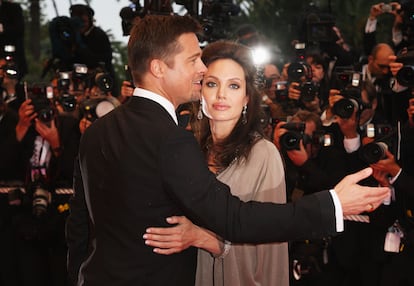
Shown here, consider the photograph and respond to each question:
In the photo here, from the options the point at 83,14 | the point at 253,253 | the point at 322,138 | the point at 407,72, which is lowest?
the point at 253,253

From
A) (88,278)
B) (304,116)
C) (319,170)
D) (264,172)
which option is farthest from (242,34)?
(88,278)

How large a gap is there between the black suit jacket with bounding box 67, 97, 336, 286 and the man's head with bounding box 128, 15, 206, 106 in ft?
0.28

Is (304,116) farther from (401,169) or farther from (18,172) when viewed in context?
(18,172)

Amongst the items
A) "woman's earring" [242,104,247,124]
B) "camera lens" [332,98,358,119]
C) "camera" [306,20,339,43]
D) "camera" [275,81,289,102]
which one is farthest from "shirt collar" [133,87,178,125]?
"camera" [306,20,339,43]

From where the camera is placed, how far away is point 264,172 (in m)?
2.68

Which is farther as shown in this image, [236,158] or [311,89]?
[311,89]

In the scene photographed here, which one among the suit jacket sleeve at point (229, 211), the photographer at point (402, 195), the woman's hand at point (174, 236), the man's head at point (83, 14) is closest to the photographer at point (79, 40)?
the man's head at point (83, 14)

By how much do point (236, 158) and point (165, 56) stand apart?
0.72 metres

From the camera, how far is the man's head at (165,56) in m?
2.17

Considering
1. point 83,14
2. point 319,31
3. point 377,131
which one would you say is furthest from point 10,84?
point 377,131

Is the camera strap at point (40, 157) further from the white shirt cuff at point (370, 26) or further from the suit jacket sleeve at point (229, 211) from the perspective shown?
the suit jacket sleeve at point (229, 211)

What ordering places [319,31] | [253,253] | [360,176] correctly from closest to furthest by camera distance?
1. [360,176]
2. [253,253]
3. [319,31]

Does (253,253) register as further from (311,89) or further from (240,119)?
(311,89)

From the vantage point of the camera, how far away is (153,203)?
204 centimetres
